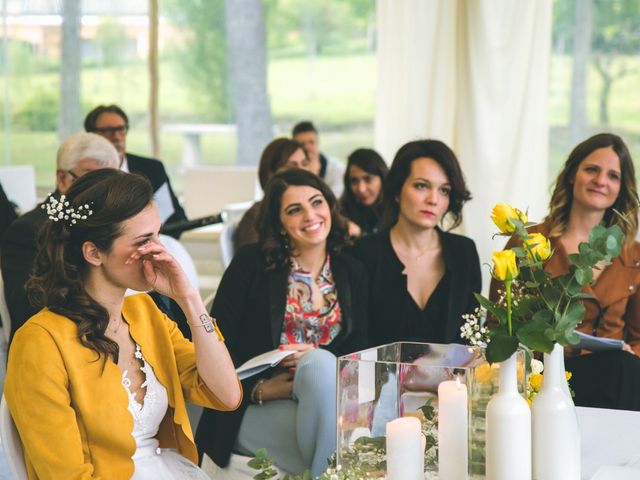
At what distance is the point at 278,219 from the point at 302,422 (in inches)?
29.9

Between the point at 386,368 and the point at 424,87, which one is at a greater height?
the point at 424,87

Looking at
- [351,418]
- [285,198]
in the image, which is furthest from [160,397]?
[285,198]

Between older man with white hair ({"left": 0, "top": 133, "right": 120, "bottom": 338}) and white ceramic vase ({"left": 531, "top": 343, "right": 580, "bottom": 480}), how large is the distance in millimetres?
1355

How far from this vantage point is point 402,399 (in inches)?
73.0

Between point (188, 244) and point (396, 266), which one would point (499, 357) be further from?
point (188, 244)

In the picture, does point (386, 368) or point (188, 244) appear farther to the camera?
point (188, 244)

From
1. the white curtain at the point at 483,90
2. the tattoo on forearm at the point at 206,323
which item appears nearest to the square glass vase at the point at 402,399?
the tattoo on forearm at the point at 206,323

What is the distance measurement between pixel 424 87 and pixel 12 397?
4026 mm

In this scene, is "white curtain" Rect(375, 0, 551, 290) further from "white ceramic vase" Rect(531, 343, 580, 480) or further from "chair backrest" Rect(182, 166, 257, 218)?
"white ceramic vase" Rect(531, 343, 580, 480)

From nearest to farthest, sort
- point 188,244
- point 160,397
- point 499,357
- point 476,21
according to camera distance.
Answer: point 499,357, point 160,397, point 476,21, point 188,244

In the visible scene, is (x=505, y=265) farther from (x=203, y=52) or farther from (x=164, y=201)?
(x=203, y=52)

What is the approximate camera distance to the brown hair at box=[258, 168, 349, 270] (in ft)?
11.1

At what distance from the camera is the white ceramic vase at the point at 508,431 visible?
1.82 m

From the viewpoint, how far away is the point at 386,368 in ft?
6.01
